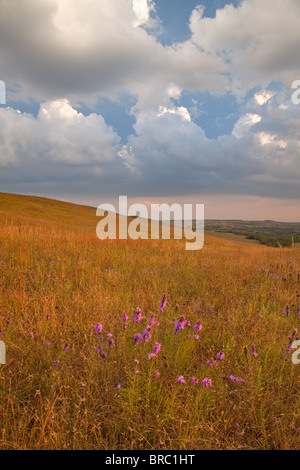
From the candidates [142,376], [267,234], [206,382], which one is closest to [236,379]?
[206,382]

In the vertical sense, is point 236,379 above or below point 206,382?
below

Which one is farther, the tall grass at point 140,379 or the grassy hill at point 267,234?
the grassy hill at point 267,234

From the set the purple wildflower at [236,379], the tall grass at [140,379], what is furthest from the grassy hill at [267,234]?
the purple wildflower at [236,379]

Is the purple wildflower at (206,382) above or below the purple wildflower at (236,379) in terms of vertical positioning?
above

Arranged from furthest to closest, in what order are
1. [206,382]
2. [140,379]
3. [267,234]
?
[267,234] < [140,379] < [206,382]

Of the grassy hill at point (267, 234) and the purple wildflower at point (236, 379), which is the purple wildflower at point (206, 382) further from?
the grassy hill at point (267, 234)

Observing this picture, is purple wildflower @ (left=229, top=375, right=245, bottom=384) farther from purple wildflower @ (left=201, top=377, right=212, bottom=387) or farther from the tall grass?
purple wildflower @ (left=201, top=377, right=212, bottom=387)

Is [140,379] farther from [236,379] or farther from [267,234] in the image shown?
[267,234]

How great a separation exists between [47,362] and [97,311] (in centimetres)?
95

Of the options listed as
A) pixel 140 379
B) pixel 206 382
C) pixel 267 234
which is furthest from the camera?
pixel 267 234

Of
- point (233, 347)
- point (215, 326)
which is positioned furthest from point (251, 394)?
point (215, 326)

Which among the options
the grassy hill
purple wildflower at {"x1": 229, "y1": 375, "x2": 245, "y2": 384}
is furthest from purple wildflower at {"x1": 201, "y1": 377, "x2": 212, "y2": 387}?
the grassy hill

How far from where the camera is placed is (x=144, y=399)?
1979 millimetres
